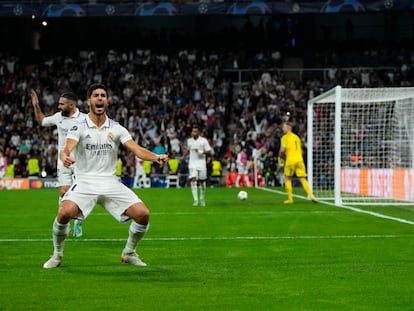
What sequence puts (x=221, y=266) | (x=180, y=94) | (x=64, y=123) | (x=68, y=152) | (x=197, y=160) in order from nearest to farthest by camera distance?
(x=68, y=152), (x=221, y=266), (x=64, y=123), (x=197, y=160), (x=180, y=94)

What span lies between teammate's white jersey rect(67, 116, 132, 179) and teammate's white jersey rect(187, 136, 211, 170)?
1321cm

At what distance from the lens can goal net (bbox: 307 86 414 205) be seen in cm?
2381

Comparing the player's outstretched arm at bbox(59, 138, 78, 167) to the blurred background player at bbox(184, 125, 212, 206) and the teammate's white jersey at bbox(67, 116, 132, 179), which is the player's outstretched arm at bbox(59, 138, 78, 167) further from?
the blurred background player at bbox(184, 125, 212, 206)

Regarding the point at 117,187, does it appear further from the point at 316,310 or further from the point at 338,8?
the point at 338,8

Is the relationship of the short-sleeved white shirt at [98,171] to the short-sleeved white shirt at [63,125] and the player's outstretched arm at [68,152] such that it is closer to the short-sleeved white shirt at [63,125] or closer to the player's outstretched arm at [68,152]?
the player's outstretched arm at [68,152]

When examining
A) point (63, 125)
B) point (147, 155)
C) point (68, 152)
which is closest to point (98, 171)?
point (68, 152)

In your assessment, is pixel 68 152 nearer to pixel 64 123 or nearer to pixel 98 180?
pixel 98 180

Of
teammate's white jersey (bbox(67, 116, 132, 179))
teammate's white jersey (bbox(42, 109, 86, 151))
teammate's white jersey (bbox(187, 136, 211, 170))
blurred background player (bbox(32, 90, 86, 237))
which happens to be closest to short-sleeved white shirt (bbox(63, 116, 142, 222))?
teammate's white jersey (bbox(67, 116, 132, 179))

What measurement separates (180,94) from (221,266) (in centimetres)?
3513

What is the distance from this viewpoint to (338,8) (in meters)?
42.8

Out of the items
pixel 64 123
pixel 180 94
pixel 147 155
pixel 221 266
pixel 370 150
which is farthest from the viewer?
pixel 180 94

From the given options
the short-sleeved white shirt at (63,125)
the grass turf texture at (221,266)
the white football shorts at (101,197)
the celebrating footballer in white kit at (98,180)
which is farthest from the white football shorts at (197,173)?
the white football shorts at (101,197)

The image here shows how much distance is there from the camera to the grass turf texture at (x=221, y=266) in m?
7.76

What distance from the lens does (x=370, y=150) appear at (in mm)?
28594
